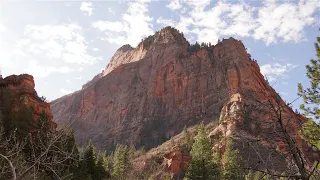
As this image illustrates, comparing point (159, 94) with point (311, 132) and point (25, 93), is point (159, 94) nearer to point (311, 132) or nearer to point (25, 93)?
point (25, 93)

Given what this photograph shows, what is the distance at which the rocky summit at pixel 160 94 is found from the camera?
396ft

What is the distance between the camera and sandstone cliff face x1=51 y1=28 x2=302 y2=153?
121 meters

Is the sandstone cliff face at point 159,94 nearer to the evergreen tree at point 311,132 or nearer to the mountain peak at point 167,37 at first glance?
the mountain peak at point 167,37

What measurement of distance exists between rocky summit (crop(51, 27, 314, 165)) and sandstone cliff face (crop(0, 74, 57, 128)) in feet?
227

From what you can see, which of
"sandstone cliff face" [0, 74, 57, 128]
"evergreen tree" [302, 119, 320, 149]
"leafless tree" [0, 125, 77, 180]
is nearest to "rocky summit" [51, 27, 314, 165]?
"sandstone cliff face" [0, 74, 57, 128]

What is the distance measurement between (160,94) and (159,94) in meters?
0.41

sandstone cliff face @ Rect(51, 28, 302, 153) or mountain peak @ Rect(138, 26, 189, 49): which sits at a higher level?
mountain peak @ Rect(138, 26, 189, 49)

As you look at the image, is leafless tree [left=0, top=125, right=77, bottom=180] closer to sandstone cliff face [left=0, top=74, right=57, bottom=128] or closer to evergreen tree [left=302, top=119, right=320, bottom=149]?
evergreen tree [left=302, top=119, right=320, bottom=149]

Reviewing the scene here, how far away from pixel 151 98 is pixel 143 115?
7895 millimetres

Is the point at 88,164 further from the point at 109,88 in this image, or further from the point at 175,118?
the point at 109,88

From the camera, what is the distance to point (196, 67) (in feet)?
448

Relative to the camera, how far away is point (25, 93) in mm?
44969

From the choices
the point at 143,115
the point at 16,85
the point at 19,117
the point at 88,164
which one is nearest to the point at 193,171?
the point at 88,164

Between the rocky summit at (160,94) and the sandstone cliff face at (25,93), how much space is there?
69170mm
